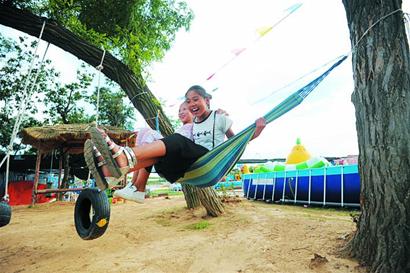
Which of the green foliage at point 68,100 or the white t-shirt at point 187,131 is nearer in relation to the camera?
the white t-shirt at point 187,131

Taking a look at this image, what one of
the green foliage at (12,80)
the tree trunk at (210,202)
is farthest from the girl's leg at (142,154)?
the green foliage at (12,80)

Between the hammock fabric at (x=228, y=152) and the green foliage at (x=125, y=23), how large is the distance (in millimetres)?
2029

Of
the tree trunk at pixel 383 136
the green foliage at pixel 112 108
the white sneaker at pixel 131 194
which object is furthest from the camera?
the green foliage at pixel 112 108

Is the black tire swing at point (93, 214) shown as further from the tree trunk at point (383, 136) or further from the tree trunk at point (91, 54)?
the tree trunk at point (91, 54)

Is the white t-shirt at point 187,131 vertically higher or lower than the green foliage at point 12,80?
lower

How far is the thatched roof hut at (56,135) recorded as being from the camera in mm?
6062

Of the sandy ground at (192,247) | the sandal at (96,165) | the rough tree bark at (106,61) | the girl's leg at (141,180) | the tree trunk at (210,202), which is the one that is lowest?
the sandy ground at (192,247)

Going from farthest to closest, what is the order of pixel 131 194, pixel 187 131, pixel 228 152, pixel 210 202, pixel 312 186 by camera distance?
pixel 312 186, pixel 210 202, pixel 187 131, pixel 131 194, pixel 228 152

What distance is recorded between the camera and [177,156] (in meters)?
1.61

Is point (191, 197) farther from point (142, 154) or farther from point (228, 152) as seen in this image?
point (142, 154)

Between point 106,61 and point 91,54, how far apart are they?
0.22m

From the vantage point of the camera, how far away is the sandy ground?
5.95 ft

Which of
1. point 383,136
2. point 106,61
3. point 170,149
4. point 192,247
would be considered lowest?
point 192,247

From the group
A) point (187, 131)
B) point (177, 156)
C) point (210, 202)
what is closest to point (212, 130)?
point (187, 131)
